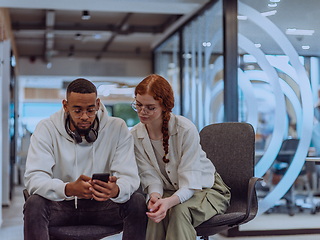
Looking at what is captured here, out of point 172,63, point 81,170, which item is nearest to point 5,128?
point 172,63

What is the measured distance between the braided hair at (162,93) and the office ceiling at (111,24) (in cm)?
205

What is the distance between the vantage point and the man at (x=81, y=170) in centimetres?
170

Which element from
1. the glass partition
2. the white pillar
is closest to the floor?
the white pillar

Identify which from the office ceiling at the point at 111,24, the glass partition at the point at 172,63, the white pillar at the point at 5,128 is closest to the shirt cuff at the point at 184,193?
the office ceiling at the point at 111,24

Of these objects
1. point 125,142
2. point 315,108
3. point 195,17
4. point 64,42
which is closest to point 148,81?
point 125,142

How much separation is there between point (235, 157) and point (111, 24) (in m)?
5.54

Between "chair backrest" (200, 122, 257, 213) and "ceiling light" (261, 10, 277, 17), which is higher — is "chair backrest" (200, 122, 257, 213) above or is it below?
below

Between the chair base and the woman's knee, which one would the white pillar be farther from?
the woman's knee

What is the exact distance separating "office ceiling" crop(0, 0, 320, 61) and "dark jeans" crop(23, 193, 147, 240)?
2.46 m

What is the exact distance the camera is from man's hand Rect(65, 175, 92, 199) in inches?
65.7

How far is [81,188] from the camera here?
1675 mm

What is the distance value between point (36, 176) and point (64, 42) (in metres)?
7.27

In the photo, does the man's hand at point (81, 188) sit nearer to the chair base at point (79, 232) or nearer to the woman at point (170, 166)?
the chair base at point (79, 232)

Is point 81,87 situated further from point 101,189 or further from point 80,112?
point 101,189
